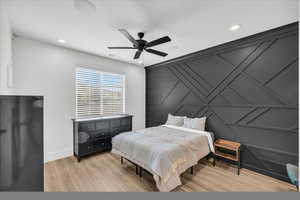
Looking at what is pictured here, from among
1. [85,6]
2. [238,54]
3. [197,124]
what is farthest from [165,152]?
[238,54]

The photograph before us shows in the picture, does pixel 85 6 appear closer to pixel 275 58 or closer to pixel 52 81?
pixel 52 81

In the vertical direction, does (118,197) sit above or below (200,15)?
below

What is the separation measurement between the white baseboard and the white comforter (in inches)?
53.3

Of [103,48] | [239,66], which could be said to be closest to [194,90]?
[239,66]

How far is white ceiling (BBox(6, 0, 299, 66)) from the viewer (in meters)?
1.73

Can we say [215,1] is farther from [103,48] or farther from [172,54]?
[103,48]

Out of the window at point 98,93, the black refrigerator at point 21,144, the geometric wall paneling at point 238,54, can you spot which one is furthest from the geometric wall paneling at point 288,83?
the window at point 98,93

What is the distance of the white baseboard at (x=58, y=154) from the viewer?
294 centimetres

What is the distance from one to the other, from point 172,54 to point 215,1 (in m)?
2.09

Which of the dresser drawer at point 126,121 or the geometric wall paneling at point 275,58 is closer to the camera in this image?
the geometric wall paneling at point 275,58

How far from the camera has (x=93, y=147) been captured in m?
3.24

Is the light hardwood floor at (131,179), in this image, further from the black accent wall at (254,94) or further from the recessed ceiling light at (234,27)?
the recessed ceiling light at (234,27)

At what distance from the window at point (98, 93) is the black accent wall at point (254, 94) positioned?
2.30 meters

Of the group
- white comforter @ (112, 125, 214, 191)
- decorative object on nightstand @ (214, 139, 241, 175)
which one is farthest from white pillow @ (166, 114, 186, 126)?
decorative object on nightstand @ (214, 139, 241, 175)
